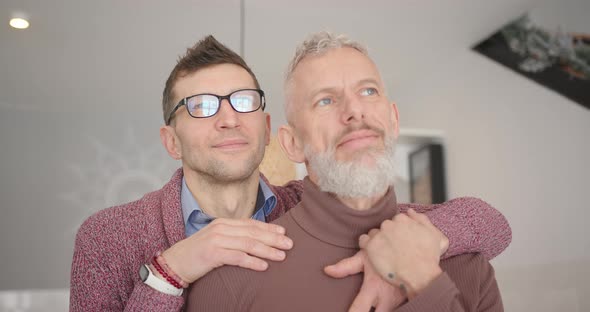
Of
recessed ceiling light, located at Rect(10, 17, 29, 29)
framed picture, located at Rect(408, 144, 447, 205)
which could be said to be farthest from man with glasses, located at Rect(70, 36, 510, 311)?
framed picture, located at Rect(408, 144, 447, 205)

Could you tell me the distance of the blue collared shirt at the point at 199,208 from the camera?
1.35 meters

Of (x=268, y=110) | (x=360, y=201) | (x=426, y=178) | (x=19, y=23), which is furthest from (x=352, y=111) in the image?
(x=426, y=178)

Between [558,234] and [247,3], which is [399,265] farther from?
[558,234]

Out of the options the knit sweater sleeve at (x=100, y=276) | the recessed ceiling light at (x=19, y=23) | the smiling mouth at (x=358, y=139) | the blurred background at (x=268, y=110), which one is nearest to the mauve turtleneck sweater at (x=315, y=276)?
the smiling mouth at (x=358, y=139)

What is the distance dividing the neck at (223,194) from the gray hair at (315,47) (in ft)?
1.04

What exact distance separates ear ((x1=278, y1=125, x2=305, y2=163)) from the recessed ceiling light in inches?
83.4

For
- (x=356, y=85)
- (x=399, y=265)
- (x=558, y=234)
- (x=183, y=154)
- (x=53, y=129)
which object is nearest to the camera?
(x=399, y=265)

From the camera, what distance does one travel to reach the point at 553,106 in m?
3.46

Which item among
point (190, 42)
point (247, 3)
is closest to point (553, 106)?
point (247, 3)

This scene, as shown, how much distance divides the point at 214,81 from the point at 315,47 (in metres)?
0.34

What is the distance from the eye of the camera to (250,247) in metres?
0.99

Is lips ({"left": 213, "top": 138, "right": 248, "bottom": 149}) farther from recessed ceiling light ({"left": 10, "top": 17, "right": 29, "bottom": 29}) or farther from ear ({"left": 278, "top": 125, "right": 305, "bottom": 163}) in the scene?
recessed ceiling light ({"left": 10, "top": 17, "right": 29, "bottom": 29})

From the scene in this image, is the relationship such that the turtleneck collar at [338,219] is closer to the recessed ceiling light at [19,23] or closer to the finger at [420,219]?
the finger at [420,219]

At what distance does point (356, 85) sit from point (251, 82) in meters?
0.43
